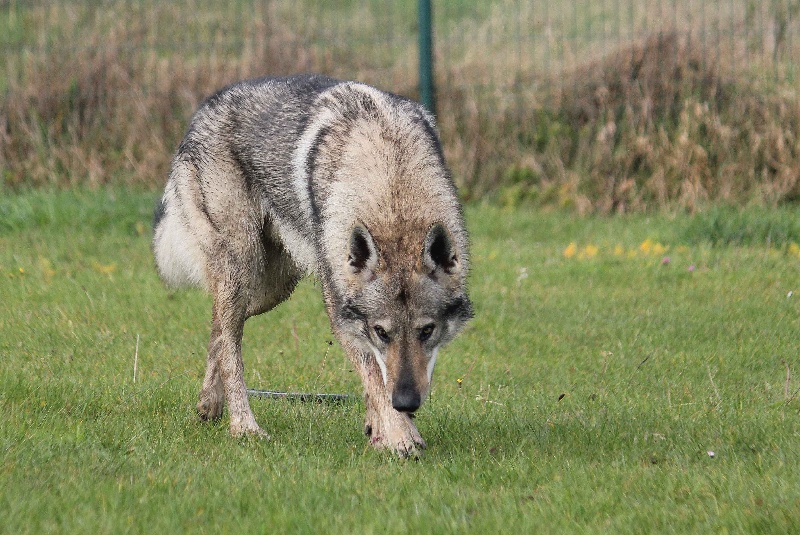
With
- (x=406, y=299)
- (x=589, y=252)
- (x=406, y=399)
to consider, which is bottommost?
(x=589, y=252)

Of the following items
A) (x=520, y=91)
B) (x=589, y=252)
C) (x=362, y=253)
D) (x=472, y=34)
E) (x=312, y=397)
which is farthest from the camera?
(x=472, y=34)

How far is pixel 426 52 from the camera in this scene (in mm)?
11727

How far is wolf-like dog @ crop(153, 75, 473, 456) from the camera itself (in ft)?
15.8

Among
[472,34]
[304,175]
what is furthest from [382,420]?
[472,34]

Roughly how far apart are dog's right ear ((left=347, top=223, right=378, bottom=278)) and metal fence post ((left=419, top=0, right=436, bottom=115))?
6979mm

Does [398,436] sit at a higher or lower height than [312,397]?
higher

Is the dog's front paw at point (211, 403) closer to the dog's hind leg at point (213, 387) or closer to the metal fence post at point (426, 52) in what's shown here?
the dog's hind leg at point (213, 387)

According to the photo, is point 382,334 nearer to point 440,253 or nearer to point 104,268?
point 440,253

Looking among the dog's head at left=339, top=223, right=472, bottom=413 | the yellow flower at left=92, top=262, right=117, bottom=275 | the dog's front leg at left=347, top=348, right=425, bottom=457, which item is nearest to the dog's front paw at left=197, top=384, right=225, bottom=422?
the dog's front leg at left=347, top=348, right=425, bottom=457

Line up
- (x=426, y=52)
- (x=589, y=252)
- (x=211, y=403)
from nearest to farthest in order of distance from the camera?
(x=211, y=403), (x=589, y=252), (x=426, y=52)

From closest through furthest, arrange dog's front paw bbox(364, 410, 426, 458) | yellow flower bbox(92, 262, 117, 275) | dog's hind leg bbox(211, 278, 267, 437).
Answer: dog's front paw bbox(364, 410, 426, 458) → dog's hind leg bbox(211, 278, 267, 437) → yellow flower bbox(92, 262, 117, 275)

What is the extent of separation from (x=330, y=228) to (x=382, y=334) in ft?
2.13

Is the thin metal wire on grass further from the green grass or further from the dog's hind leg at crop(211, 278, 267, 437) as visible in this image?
the dog's hind leg at crop(211, 278, 267, 437)

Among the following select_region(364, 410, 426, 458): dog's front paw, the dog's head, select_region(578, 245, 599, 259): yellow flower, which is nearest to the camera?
the dog's head
